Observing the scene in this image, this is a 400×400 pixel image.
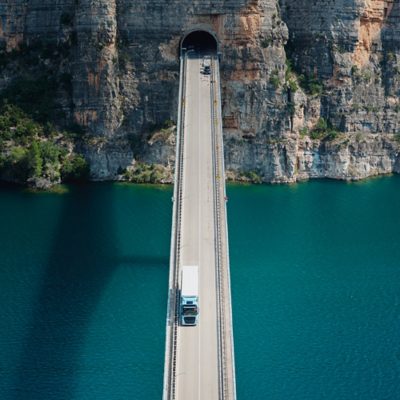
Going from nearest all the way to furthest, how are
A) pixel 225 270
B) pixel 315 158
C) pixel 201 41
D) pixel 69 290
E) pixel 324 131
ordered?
pixel 225 270 → pixel 69 290 → pixel 201 41 → pixel 315 158 → pixel 324 131

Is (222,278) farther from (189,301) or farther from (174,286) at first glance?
(189,301)

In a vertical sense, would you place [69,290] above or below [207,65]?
below

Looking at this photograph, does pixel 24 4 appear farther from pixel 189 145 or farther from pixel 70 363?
pixel 70 363

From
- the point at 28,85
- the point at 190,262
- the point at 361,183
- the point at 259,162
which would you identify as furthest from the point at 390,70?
the point at 190,262

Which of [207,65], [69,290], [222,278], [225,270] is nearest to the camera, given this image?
[222,278]

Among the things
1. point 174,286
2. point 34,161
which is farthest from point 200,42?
point 174,286

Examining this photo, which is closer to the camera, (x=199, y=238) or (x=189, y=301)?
(x=189, y=301)
